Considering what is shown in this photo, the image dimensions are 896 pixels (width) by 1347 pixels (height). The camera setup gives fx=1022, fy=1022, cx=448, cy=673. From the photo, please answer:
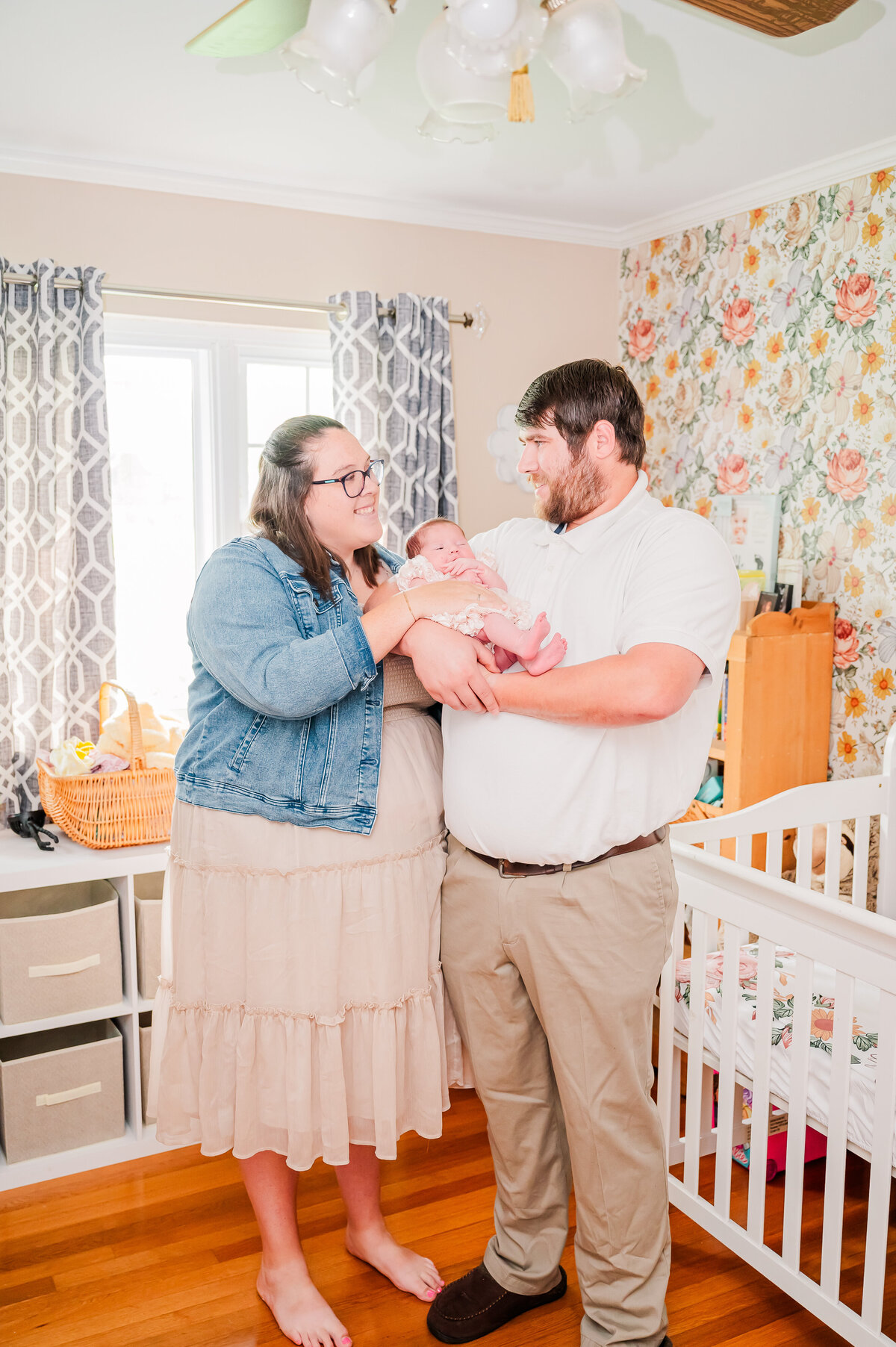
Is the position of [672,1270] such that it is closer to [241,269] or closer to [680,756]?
[680,756]

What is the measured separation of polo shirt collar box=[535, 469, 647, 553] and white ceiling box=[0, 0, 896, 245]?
78 cm

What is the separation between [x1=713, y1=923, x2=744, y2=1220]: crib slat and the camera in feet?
6.04

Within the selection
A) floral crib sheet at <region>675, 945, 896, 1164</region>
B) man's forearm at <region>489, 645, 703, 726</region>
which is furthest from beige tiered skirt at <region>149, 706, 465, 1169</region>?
floral crib sheet at <region>675, 945, 896, 1164</region>

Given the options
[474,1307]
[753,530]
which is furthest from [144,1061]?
[753,530]

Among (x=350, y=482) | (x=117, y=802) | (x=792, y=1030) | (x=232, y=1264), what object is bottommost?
(x=232, y=1264)

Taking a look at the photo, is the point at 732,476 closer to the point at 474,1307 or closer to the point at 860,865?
the point at 860,865

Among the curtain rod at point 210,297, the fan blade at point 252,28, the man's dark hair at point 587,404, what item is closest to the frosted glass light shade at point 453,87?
the fan blade at point 252,28

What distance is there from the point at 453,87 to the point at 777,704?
6.31ft

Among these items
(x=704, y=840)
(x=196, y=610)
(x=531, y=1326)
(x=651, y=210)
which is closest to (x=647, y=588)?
(x=196, y=610)

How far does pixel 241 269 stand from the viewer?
9.98 ft

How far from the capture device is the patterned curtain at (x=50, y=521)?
2713mm

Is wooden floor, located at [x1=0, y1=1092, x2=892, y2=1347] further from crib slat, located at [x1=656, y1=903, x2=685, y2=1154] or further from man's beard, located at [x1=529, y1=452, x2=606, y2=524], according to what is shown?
man's beard, located at [x1=529, y1=452, x2=606, y2=524]

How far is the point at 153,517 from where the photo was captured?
10.3 feet

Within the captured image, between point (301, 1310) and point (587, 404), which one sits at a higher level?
point (587, 404)
